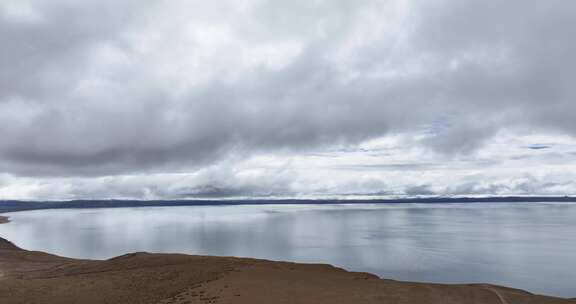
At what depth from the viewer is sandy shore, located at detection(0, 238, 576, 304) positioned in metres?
32.2

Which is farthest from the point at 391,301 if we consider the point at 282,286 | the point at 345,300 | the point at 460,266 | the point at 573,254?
the point at 573,254

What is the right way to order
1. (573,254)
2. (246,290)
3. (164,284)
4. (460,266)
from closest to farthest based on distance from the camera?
(246,290) → (164,284) → (460,266) → (573,254)

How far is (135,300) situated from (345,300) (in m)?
16.4

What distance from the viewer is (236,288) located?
35.0 m

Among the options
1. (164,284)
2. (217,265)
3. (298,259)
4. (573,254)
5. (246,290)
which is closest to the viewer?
(246,290)

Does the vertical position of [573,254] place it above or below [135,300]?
below

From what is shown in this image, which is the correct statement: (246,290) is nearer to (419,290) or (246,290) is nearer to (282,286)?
(282,286)

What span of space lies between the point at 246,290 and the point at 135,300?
28.9 feet

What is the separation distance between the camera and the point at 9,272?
48.3 metres

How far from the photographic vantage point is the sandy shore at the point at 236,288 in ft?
106

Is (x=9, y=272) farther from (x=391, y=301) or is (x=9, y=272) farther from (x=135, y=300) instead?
(x=391, y=301)

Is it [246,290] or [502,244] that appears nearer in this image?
[246,290]

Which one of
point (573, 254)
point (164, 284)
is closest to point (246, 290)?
point (164, 284)

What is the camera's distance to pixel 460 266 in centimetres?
6719
